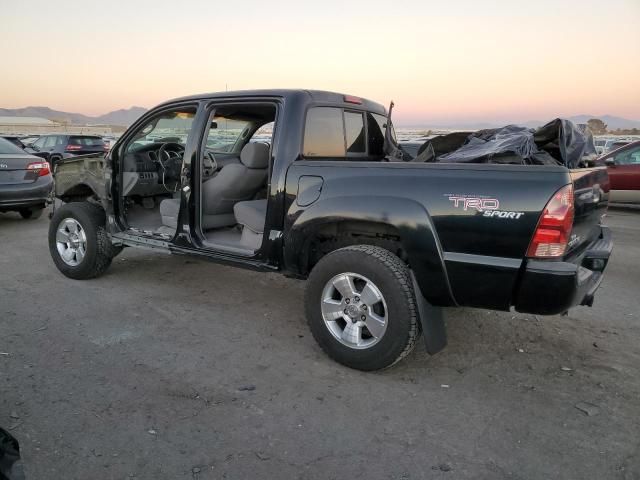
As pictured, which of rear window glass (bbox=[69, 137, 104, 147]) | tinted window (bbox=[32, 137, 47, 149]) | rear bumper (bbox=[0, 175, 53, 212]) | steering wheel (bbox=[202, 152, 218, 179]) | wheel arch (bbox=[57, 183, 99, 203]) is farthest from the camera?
tinted window (bbox=[32, 137, 47, 149])

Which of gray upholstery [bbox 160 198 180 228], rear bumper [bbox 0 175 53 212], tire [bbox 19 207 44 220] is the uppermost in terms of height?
gray upholstery [bbox 160 198 180 228]

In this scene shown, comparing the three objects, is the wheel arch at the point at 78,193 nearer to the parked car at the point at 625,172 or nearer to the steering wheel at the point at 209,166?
the steering wheel at the point at 209,166

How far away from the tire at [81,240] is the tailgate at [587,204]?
14.1ft

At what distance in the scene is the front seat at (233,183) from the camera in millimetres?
4582

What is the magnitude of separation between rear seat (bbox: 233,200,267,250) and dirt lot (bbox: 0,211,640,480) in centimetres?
67

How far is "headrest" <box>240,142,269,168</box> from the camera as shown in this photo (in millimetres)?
4539

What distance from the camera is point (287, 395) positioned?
3.07m

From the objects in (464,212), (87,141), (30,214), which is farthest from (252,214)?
(87,141)

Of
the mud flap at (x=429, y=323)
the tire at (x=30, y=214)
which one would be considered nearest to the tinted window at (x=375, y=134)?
the mud flap at (x=429, y=323)

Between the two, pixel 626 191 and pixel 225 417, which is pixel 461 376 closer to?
pixel 225 417

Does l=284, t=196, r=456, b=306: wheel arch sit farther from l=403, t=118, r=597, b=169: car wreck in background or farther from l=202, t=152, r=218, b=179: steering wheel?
l=202, t=152, r=218, b=179: steering wheel

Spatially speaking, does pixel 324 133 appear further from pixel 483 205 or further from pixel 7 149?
pixel 7 149

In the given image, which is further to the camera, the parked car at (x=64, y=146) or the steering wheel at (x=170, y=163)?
the parked car at (x=64, y=146)

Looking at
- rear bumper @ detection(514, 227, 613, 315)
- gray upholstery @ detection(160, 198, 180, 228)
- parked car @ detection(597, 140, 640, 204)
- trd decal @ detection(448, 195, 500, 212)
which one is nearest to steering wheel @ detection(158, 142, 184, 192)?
gray upholstery @ detection(160, 198, 180, 228)
